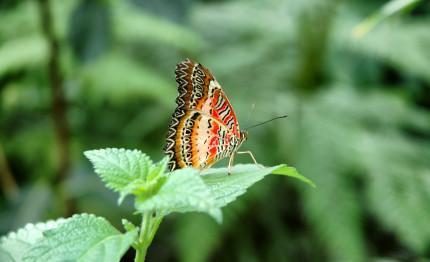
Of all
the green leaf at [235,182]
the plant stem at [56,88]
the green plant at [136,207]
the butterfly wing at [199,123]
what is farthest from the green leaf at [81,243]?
the plant stem at [56,88]

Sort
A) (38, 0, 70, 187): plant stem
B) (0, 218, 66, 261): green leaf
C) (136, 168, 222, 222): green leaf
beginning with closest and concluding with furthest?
(136, 168, 222, 222): green leaf < (0, 218, 66, 261): green leaf < (38, 0, 70, 187): plant stem

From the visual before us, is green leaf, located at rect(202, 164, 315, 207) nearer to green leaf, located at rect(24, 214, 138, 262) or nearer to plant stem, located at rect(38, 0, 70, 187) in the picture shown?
green leaf, located at rect(24, 214, 138, 262)

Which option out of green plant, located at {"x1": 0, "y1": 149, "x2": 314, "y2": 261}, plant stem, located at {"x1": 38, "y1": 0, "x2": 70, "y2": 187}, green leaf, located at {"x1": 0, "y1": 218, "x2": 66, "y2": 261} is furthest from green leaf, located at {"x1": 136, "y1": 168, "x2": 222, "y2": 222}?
plant stem, located at {"x1": 38, "y1": 0, "x2": 70, "y2": 187}

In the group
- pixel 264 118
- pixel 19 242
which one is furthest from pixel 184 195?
pixel 264 118

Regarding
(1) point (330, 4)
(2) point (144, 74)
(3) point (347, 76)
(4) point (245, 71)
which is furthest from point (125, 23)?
(3) point (347, 76)

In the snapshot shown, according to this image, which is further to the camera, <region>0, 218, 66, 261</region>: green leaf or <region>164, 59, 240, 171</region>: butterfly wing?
<region>164, 59, 240, 171</region>: butterfly wing

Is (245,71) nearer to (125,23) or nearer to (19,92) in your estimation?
(125,23)

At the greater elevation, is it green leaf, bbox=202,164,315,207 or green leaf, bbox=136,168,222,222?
green leaf, bbox=136,168,222,222
